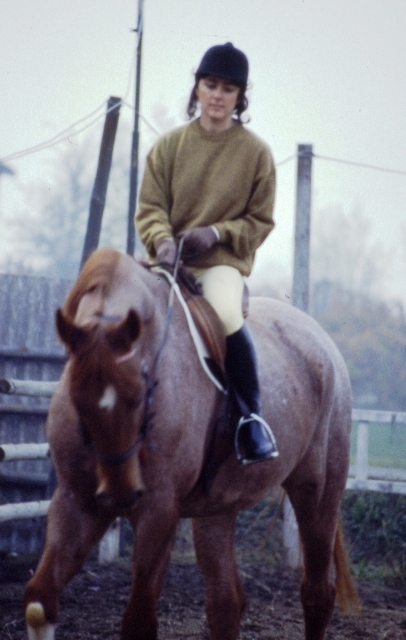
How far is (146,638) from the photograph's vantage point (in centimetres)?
345

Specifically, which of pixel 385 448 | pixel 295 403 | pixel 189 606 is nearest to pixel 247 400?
pixel 295 403

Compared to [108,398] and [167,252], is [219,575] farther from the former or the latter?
[108,398]

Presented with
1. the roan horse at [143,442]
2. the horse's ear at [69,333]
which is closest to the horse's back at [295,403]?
the roan horse at [143,442]

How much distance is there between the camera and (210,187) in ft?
14.4

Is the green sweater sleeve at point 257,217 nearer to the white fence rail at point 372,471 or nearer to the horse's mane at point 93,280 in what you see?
the horse's mane at point 93,280

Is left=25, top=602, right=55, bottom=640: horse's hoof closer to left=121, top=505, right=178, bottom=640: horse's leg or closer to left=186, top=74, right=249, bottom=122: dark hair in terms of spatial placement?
Answer: left=121, top=505, right=178, bottom=640: horse's leg

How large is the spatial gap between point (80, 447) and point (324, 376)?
2242 mm

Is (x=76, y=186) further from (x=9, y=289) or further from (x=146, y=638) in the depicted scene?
(x=146, y=638)

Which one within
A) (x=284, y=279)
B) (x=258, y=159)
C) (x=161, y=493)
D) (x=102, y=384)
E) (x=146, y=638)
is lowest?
(x=284, y=279)

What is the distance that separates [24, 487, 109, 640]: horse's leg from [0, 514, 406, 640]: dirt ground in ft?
5.85

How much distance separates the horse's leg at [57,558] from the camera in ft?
10.8

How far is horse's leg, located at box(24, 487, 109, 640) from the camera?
3293mm

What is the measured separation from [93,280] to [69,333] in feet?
1.50

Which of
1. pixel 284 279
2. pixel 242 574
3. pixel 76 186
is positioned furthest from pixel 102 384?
pixel 76 186
